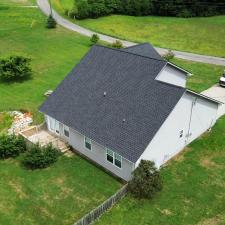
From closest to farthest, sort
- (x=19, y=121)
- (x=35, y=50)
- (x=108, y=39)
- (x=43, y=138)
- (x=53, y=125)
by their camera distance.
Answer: (x=43, y=138) → (x=53, y=125) → (x=19, y=121) → (x=35, y=50) → (x=108, y=39)

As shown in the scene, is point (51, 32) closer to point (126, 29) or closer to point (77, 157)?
point (126, 29)

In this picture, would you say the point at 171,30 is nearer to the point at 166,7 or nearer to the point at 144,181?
the point at 166,7

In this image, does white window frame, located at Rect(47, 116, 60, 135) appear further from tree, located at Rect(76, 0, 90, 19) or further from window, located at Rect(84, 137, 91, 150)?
tree, located at Rect(76, 0, 90, 19)

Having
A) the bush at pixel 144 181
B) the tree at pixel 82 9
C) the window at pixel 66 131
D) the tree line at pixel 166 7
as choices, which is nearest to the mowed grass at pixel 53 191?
the bush at pixel 144 181

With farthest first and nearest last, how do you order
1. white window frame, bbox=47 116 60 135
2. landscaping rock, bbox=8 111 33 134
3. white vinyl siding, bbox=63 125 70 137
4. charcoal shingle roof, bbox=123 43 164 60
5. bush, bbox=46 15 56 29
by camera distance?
bush, bbox=46 15 56 29
charcoal shingle roof, bbox=123 43 164 60
landscaping rock, bbox=8 111 33 134
white window frame, bbox=47 116 60 135
white vinyl siding, bbox=63 125 70 137

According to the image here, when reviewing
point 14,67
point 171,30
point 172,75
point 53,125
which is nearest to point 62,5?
point 171,30

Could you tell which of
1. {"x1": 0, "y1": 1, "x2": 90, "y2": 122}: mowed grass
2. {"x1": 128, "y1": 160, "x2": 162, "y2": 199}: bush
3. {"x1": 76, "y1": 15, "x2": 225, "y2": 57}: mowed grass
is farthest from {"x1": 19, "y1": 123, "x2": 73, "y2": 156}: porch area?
{"x1": 76, "y1": 15, "x2": 225, "y2": 57}: mowed grass

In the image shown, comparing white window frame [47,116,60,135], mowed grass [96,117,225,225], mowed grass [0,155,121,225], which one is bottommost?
mowed grass [0,155,121,225]
